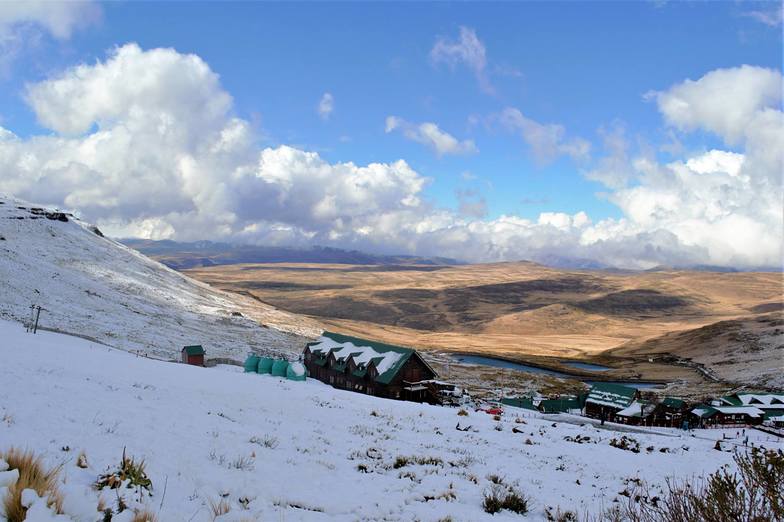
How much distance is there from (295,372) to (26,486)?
151 feet

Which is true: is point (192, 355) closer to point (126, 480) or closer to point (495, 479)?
point (495, 479)

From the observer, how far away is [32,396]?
40.5 feet

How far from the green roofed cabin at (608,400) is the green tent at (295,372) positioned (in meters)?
35.9

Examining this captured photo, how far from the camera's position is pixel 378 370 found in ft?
165

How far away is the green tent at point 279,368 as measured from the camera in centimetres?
5128

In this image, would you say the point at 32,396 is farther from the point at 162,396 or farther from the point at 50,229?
the point at 50,229

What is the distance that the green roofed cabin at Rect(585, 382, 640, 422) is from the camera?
54.9 metres

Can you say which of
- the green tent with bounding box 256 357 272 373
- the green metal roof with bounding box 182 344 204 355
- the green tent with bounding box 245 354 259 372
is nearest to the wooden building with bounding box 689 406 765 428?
the green tent with bounding box 256 357 272 373

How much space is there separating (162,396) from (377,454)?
8618 mm

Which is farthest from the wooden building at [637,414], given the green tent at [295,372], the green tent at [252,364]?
the green tent at [252,364]

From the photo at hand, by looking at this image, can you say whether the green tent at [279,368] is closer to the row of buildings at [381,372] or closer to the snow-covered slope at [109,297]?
the row of buildings at [381,372]

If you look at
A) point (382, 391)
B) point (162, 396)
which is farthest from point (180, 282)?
point (162, 396)

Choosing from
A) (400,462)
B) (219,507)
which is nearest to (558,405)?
(400,462)

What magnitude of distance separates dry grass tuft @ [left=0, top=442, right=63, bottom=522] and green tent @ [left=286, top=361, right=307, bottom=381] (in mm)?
44257
